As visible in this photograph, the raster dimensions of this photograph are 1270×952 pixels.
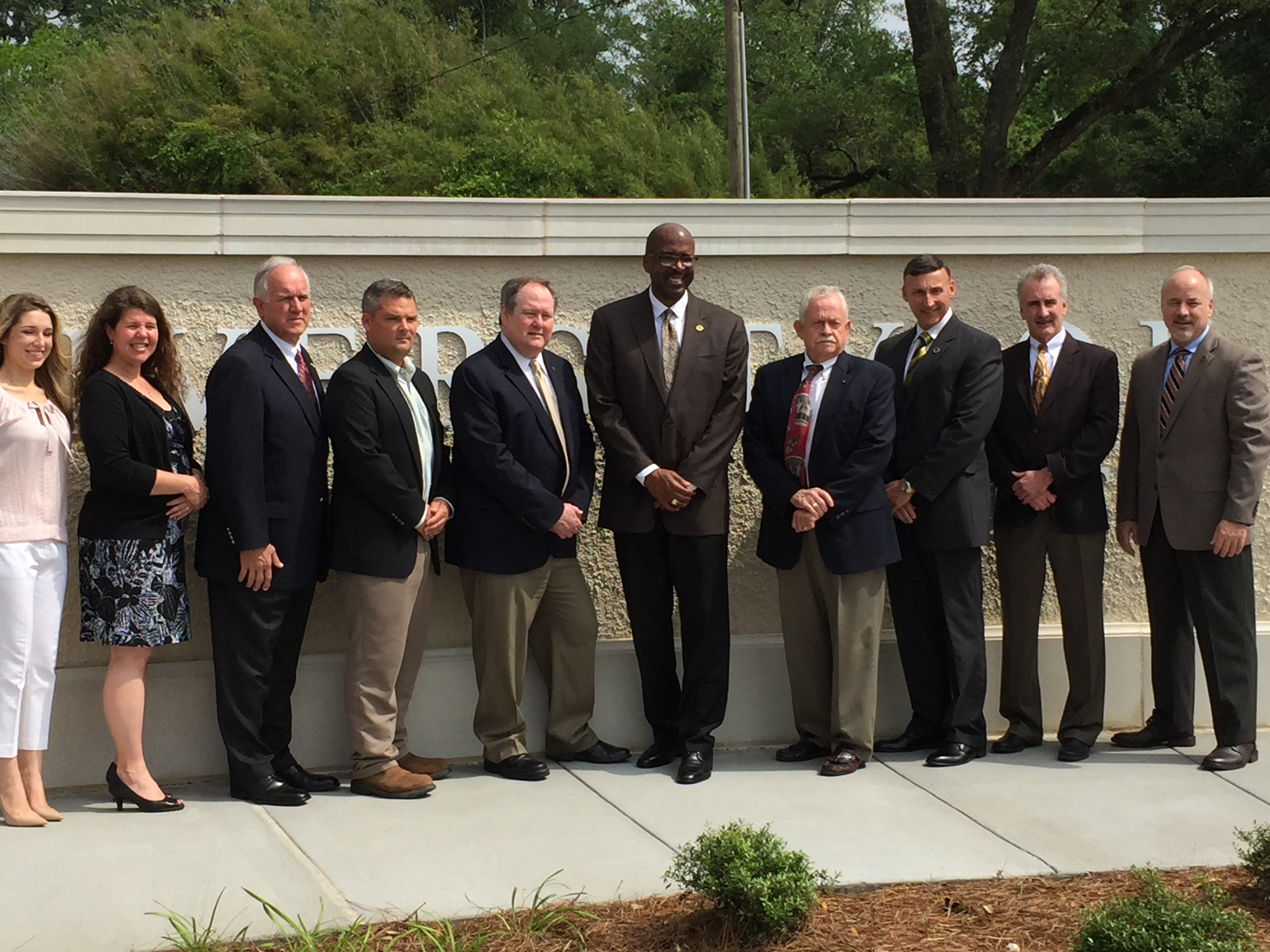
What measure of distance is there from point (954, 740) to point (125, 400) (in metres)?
3.48

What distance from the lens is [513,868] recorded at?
441cm

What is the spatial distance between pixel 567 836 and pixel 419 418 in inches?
66.1

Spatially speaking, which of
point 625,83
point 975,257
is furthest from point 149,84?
point 975,257

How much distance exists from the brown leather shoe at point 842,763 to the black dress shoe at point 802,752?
0.17 m

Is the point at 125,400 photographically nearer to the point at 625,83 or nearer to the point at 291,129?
the point at 291,129

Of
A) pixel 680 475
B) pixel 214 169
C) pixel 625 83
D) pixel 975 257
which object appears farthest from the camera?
pixel 625 83

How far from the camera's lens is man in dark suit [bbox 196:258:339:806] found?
5.02 metres

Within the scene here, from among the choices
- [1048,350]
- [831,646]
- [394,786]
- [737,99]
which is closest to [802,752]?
[831,646]

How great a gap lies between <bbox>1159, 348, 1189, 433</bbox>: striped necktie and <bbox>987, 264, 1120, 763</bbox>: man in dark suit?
0.59 feet

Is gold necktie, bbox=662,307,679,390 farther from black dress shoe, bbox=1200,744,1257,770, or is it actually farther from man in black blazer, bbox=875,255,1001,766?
black dress shoe, bbox=1200,744,1257,770

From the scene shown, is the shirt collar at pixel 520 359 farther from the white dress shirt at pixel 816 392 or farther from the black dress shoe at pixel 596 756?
the black dress shoe at pixel 596 756

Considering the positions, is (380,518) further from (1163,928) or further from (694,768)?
(1163,928)

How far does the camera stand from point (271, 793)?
5.09 metres

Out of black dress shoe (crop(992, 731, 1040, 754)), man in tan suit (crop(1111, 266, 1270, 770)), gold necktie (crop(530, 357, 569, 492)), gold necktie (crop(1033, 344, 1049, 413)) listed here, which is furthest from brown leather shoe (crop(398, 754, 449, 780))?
man in tan suit (crop(1111, 266, 1270, 770))
